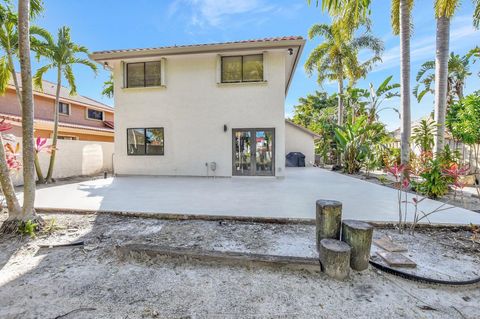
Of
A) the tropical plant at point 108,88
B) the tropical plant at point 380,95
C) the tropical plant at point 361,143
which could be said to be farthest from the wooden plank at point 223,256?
the tropical plant at point 108,88

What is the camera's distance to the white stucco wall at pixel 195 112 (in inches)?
425

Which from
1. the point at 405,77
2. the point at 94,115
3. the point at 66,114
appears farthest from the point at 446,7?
the point at 94,115

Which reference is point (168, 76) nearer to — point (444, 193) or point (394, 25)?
point (394, 25)

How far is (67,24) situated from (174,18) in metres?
5.04

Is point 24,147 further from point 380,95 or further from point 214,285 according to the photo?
point 380,95

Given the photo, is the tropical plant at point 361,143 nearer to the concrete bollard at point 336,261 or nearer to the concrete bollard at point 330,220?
the concrete bollard at point 330,220

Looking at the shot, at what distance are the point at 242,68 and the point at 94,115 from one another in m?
17.2

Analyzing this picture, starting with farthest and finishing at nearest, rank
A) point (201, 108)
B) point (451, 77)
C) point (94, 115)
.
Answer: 1. point (94, 115)
2. point (451, 77)
3. point (201, 108)

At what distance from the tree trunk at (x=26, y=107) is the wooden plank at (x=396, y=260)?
6429 mm

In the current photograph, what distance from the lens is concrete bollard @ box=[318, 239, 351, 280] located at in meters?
2.92

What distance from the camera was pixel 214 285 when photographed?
285 cm

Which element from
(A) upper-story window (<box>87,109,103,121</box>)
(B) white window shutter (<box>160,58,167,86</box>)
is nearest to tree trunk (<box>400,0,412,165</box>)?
(B) white window shutter (<box>160,58,167,86</box>)

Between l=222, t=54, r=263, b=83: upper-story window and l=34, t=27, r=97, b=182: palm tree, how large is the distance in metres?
6.45

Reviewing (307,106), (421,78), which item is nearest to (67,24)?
(421,78)
